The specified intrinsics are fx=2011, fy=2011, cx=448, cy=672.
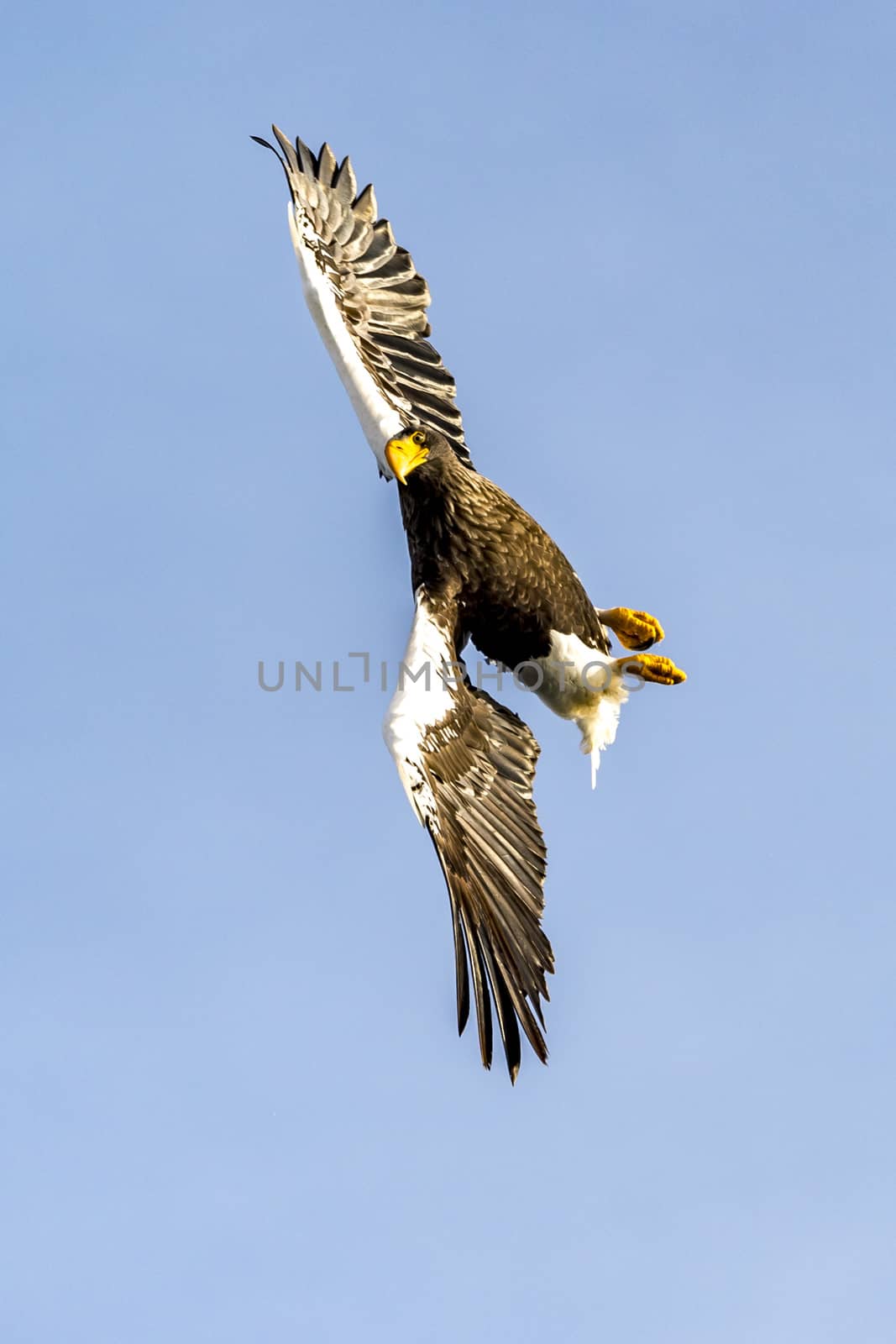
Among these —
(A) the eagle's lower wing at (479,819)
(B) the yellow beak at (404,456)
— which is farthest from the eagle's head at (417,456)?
(A) the eagle's lower wing at (479,819)

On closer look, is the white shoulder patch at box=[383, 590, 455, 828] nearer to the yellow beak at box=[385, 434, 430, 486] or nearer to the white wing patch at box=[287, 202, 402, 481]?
the yellow beak at box=[385, 434, 430, 486]

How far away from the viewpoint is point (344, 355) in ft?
41.4

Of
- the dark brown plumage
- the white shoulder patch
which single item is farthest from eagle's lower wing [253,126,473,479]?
the white shoulder patch

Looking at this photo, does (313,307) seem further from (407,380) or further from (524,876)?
(524,876)

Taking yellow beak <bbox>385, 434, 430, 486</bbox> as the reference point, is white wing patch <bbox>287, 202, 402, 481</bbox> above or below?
above

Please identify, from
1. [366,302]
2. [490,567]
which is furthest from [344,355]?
[490,567]

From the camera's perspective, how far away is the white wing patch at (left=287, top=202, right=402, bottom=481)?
12.4 meters

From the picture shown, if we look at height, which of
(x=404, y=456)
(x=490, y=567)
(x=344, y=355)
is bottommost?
(x=490, y=567)

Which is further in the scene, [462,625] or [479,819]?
[462,625]

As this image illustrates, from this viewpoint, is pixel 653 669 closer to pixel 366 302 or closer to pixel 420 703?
pixel 420 703

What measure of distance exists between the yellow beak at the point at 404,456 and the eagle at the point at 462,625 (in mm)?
11

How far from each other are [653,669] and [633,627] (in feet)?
1.69

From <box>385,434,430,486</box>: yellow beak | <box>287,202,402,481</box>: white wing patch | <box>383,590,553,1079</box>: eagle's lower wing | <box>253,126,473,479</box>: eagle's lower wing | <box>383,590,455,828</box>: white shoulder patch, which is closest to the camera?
<box>383,590,553,1079</box>: eagle's lower wing

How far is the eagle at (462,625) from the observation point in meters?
10.4
